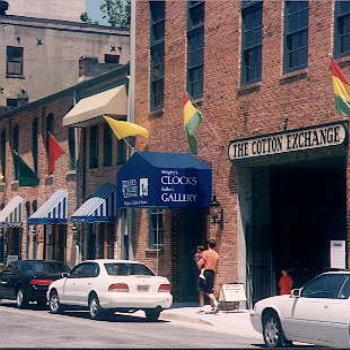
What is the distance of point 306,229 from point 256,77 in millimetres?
4582

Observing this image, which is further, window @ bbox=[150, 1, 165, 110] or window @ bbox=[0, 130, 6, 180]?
window @ bbox=[0, 130, 6, 180]

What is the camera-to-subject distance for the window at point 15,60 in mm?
60375

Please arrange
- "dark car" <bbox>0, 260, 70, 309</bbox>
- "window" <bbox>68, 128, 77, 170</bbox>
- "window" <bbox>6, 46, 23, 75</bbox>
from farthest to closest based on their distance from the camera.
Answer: "window" <bbox>6, 46, 23, 75</bbox> < "window" <bbox>68, 128, 77, 170</bbox> < "dark car" <bbox>0, 260, 70, 309</bbox>

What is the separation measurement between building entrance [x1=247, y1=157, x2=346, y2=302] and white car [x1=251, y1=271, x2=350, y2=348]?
8.80 metres

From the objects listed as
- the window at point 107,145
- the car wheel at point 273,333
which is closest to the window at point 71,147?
the window at point 107,145

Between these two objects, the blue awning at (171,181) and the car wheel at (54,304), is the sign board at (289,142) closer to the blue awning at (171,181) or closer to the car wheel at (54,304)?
the blue awning at (171,181)

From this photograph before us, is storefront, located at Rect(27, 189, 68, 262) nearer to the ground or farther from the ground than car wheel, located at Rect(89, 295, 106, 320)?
farther from the ground

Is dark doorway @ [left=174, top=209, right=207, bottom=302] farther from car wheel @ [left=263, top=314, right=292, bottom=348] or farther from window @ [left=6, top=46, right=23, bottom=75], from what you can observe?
window @ [left=6, top=46, right=23, bottom=75]

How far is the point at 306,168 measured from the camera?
2800 centimetres

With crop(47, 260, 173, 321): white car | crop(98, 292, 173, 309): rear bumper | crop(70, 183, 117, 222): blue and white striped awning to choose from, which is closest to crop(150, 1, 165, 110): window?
crop(70, 183, 117, 222): blue and white striped awning

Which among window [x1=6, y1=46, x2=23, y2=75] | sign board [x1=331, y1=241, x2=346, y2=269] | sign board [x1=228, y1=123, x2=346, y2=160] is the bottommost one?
sign board [x1=331, y1=241, x2=346, y2=269]

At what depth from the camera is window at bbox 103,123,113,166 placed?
37156mm

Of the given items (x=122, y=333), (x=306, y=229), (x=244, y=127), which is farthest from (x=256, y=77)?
(x=122, y=333)

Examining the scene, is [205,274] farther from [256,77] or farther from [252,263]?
[256,77]
